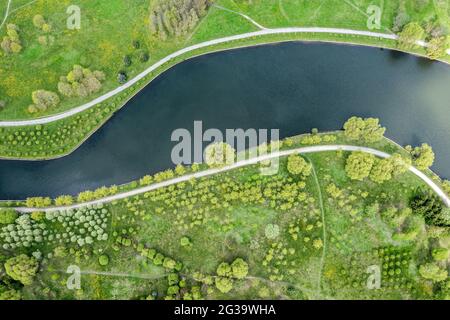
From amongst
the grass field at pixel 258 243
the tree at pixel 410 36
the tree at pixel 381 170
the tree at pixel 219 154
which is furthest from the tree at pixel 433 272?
the tree at pixel 410 36

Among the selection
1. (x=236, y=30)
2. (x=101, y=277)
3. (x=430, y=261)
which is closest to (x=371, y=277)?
(x=430, y=261)

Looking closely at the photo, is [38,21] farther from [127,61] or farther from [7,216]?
[7,216]

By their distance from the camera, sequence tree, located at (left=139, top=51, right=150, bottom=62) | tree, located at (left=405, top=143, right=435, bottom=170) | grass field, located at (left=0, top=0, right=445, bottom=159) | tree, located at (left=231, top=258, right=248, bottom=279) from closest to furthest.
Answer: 1. tree, located at (left=231, top=258, right=248, bottom=279)
2. tree, located at (left=405, top=143, right=435, bottom=170)
3. grass field, located at (left=0, top=0, right=445, bottom=159)
4. tree, located at (left=139, top=51, right=150, bottom=62)

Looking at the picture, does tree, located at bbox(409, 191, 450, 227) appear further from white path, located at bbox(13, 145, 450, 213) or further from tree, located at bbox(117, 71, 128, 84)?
tree, located at bbox(117, 71, 128, 84)

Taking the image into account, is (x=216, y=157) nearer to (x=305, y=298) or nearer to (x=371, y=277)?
(x=305, y=298)

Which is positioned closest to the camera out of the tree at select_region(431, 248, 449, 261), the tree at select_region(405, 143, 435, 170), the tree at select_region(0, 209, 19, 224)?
the tree at select_region(431, 248, 449, 261)

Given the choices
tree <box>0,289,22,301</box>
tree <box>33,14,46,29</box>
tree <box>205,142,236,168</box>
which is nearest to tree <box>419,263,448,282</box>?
tree <box>205,142,236,168</box>

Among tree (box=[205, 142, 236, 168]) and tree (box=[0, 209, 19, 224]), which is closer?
tree (box=[0, 209, 19, 224])
